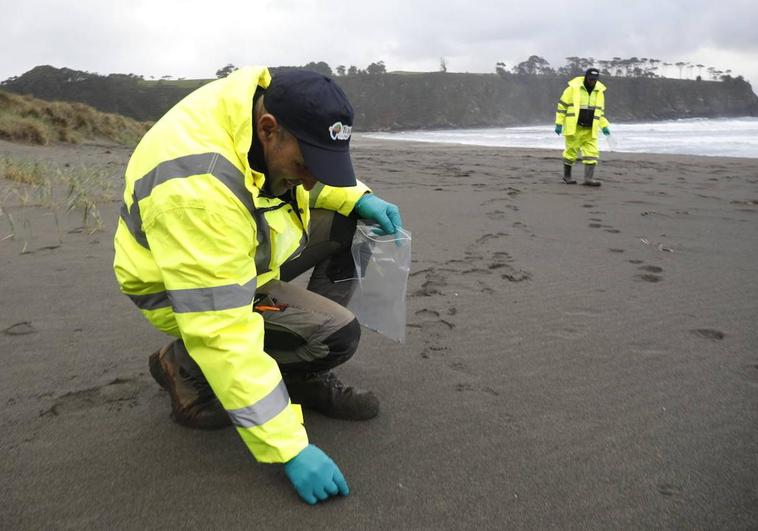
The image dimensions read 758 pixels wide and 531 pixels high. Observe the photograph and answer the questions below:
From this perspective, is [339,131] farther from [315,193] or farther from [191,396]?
[191,396]

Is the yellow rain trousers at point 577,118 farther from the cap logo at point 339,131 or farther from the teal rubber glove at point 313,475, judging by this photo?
the teal rubber glove at point 313,475

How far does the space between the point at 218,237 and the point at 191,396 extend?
765mm

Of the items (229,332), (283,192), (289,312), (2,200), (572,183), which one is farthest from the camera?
(572,183)

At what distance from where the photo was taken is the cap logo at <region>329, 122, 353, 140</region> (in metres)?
1.49

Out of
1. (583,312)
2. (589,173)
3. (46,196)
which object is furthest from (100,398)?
(589,173)

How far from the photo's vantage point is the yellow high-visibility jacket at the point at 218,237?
1410 mm

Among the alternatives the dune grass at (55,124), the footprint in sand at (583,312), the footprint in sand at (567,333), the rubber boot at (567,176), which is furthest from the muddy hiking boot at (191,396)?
the dune grass at (55,124)

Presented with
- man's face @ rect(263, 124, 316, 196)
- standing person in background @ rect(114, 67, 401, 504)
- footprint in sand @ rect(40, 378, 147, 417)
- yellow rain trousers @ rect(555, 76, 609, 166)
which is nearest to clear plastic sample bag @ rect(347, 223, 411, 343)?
standing person in background @ rect(114, 67, 401, 504)

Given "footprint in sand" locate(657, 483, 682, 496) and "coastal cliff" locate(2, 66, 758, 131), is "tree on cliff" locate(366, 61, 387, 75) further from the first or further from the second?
"footprint in sand" locate(657, 483, 682, 496)

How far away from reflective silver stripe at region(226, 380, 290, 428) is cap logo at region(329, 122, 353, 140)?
2.22ft

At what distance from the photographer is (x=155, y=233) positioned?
1.45 m

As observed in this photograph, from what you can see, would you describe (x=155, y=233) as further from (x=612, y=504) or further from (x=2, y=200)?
(x=2, y=200)

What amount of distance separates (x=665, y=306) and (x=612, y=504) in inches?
69.0

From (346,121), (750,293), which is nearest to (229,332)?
(346,121)
